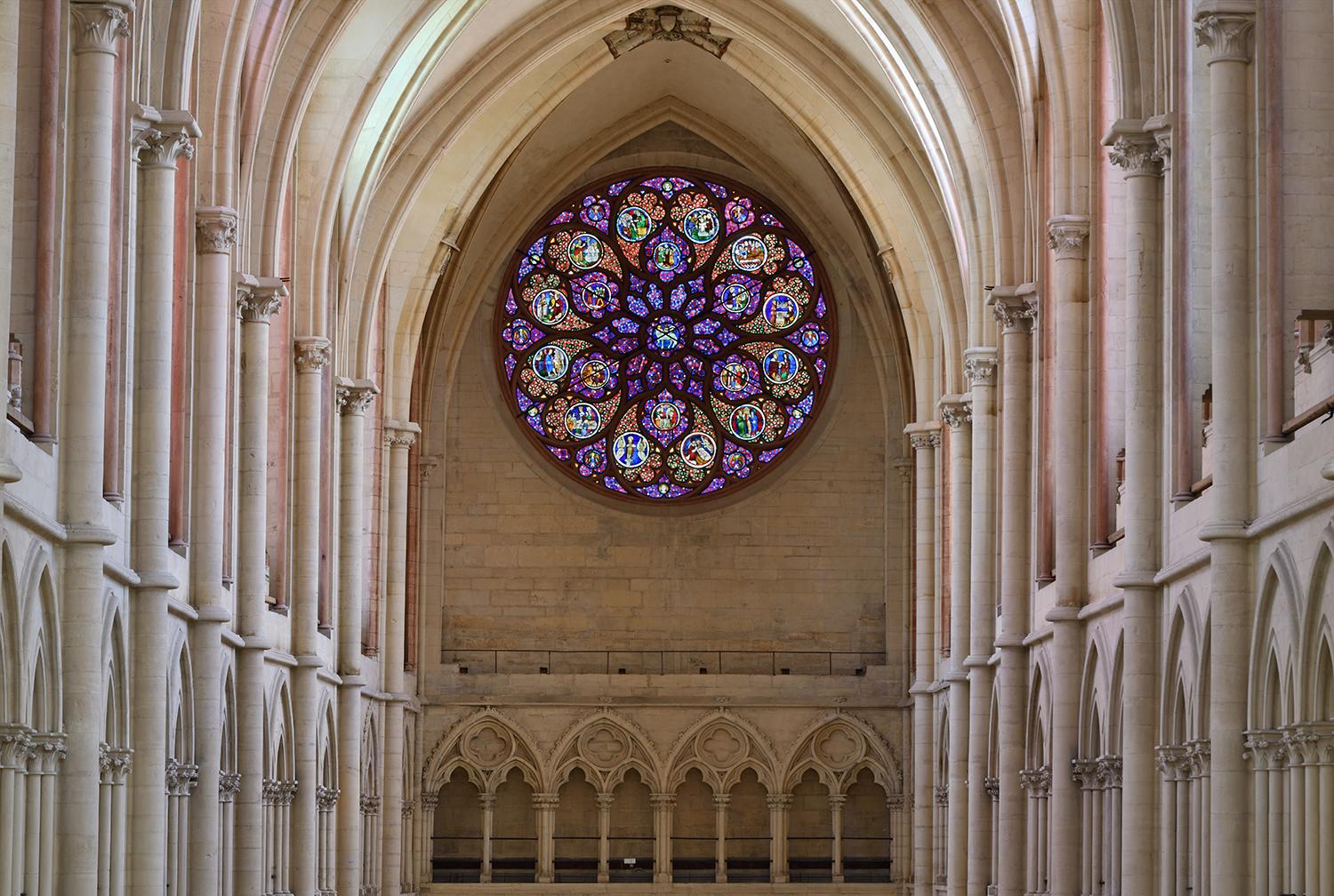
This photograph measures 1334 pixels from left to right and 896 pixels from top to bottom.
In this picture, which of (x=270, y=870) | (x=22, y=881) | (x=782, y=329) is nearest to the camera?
(x=22, y=881)

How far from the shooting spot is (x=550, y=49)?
29.5 metres

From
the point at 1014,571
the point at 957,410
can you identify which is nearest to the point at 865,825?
the point at 957,410

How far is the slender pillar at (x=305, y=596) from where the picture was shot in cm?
2620

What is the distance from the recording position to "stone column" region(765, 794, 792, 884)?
112 ft

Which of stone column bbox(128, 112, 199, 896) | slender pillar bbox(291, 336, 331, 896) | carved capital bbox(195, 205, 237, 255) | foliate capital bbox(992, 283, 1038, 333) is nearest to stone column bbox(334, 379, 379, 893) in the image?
slender pillar bbox(291, 336, 331, 896)

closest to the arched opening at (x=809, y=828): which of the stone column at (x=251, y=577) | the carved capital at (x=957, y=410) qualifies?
the carved capital at (x=957, y=410)

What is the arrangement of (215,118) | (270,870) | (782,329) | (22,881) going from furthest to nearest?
(782,329), (270,870), (215,118), (22,881)

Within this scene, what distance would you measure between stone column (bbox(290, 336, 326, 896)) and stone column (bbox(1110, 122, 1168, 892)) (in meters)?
10.5

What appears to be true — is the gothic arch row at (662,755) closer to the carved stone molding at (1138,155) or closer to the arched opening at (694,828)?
the arched opening at (694,828)

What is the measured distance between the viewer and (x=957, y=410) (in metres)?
29.3

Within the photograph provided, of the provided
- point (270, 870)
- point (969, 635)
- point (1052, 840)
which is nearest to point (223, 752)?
point (270, 870)

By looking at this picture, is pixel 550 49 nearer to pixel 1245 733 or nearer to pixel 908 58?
pixel 908 58

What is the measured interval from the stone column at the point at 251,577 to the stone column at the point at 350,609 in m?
5.22

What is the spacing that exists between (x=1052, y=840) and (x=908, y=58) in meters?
9.34
